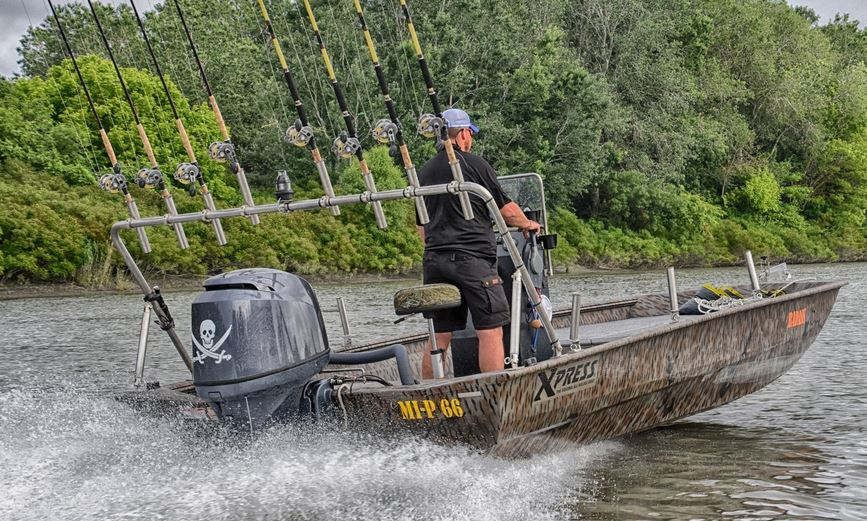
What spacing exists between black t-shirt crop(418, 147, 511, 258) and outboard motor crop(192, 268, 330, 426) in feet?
3.46

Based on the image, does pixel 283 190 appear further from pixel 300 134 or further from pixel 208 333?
pixel 208 333

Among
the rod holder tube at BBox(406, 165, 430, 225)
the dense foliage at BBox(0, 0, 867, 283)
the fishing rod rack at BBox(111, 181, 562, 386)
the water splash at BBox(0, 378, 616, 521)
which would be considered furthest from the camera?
the dense foliage at BBox(0, 0, 867, 283)

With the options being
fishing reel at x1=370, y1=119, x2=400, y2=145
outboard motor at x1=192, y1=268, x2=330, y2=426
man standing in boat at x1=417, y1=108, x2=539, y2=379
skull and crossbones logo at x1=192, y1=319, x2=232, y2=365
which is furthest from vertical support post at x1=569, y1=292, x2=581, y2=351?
skull and crossbones logo at x1=192, y1=319, x2=232, y2=365

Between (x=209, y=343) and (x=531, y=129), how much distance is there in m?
39.4

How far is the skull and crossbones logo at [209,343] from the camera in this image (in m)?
5.63

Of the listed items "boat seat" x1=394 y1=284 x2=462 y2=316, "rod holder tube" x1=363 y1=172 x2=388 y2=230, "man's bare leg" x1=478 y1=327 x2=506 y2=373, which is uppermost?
"rod holder tube" x1=363 y1=172 x2=388 y2=230

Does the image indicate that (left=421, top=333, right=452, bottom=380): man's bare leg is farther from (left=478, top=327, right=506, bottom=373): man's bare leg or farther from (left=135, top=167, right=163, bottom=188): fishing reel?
(left=135, top=167, right=163, bottom=188): fishing reel

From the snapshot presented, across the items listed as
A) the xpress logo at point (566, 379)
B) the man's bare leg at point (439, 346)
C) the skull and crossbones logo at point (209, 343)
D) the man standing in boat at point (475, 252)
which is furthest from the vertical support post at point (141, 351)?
the xpress logo at point (566, 379)

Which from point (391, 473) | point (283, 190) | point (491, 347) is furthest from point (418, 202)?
point (391, 473)

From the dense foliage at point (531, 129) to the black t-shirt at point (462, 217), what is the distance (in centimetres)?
3066

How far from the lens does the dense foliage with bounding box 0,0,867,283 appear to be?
128ft

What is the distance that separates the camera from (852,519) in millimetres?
5477

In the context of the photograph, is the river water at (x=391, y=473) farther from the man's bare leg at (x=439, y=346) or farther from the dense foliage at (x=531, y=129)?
the dense foliage at (x=531, y=129)

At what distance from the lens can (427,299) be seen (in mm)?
6039
